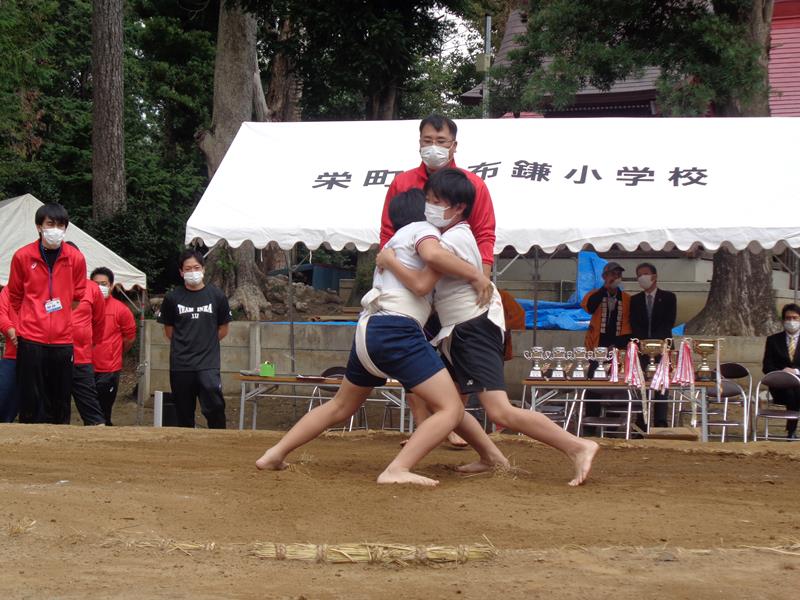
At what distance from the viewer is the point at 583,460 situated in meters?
5.74

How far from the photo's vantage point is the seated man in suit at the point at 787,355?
36.9ft

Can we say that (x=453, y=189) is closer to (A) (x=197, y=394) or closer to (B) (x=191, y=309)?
(B) (x=191, y=309)

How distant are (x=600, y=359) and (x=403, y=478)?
15.1ft

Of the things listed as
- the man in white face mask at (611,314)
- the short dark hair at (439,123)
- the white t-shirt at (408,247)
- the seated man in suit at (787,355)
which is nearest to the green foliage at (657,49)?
the man in white face mask at (611,314)

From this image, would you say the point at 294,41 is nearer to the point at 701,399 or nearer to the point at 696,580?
the point at 701,399

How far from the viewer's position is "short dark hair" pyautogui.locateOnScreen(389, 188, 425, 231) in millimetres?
5801

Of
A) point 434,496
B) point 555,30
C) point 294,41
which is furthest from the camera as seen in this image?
point 294,41

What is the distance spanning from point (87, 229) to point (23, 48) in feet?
13.2

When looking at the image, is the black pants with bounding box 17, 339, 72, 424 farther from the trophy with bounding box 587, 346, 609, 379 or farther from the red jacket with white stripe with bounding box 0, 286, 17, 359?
the trophy with bounding box 587, 346, 609, 379

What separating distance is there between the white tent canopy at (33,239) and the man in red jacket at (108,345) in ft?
11.5

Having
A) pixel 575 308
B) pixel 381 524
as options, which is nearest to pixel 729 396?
pixel 575 308

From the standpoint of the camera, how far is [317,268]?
2912cm

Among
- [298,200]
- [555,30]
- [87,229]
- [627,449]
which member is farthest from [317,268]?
[627,449]

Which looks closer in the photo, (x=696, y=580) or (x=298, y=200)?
(x=696, y=580)
